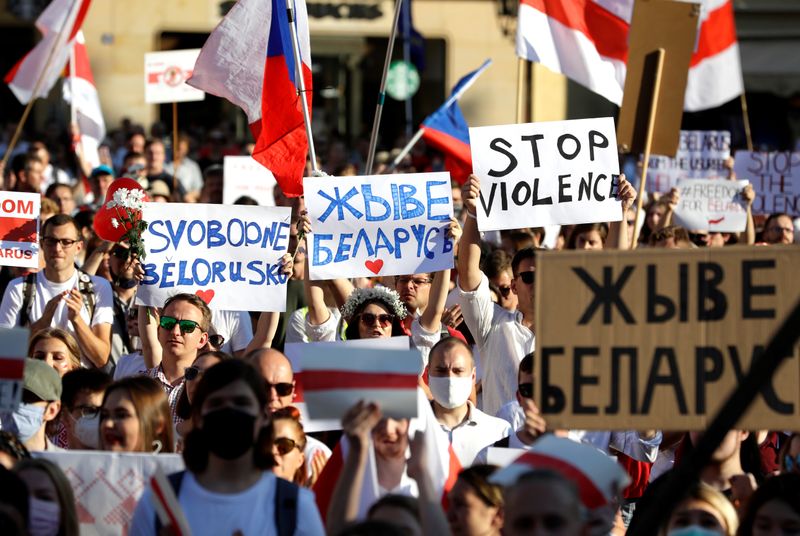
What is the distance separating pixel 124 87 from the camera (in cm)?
2378

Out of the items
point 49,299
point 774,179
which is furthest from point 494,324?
point 774,179

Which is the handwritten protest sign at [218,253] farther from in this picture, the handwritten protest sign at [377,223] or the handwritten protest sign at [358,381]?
the handwritten protest sign at [358,381]

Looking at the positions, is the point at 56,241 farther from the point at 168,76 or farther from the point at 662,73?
the point at 168,76

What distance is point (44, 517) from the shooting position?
4340 mm

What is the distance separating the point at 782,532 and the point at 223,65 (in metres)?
4.81

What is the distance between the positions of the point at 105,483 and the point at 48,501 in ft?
1.47

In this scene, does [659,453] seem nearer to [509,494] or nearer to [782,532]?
[782,532]

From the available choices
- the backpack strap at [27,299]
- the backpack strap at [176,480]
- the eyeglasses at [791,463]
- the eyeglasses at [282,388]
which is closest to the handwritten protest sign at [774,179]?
the backpack strap at [27,299]

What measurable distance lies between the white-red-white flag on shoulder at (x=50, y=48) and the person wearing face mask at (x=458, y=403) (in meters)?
6.21

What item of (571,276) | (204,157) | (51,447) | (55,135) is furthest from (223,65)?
(55,135)

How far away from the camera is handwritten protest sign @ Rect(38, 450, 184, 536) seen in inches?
188

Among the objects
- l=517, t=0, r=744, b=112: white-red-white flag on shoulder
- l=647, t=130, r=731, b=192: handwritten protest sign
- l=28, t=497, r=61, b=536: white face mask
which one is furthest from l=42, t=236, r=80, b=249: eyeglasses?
l=647, t=130, r=731, b=192: handwritten protest sign

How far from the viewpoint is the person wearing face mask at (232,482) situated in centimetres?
423

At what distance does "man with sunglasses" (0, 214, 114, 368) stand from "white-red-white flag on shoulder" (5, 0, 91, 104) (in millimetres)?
3561
